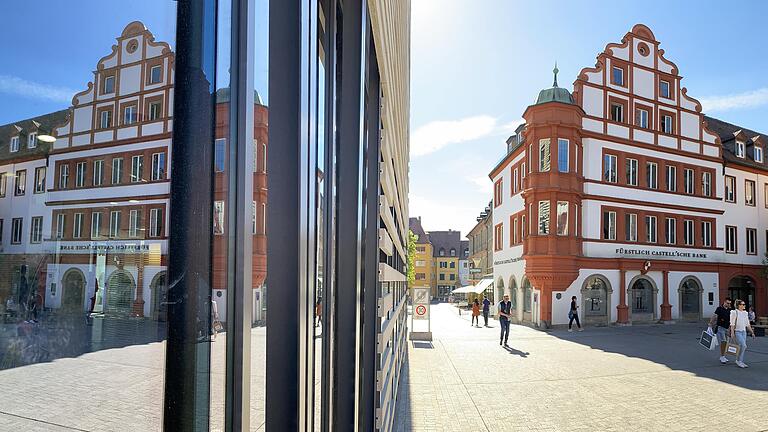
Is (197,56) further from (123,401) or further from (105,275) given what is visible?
(123,401)

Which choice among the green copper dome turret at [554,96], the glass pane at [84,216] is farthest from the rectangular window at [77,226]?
the green copper dome turret at [554,96]

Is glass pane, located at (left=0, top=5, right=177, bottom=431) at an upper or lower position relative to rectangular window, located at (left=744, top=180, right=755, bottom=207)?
lower

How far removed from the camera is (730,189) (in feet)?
121

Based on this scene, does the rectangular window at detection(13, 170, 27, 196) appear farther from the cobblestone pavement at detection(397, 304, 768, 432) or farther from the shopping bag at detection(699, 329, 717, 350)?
the shopping bag at detection(699, 329, 717, 350)

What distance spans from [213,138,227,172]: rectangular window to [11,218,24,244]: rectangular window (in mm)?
333

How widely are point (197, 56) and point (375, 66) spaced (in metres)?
3.44

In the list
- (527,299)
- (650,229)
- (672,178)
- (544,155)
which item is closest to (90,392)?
(544,155)

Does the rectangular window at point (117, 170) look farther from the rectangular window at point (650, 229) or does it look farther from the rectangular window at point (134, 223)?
the rectangular window at point (650, 229)

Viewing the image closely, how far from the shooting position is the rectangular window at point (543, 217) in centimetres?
3050

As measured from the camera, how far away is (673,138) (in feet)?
113

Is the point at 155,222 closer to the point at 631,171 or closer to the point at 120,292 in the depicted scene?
the point at 120,292

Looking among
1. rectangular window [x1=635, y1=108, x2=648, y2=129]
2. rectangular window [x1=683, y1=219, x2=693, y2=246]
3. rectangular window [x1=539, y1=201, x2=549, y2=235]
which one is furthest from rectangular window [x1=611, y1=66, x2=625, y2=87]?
rectangular window [x1=683, y1=219, x2=693, y2=246]

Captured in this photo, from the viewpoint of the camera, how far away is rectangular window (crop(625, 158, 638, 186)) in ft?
108

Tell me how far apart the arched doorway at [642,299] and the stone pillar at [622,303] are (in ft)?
1.72
